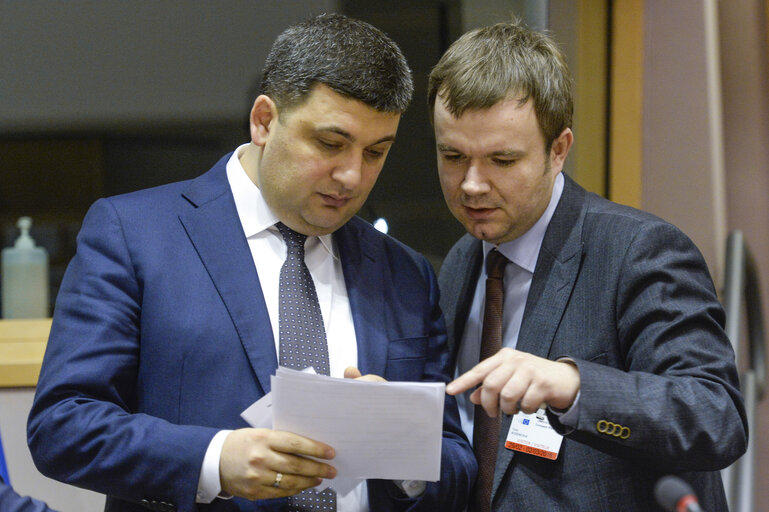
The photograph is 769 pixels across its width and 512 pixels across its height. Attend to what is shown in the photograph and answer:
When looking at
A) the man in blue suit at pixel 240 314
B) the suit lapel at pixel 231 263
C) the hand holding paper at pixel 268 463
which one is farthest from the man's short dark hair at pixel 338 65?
the hand holding paper at pixel 268 463

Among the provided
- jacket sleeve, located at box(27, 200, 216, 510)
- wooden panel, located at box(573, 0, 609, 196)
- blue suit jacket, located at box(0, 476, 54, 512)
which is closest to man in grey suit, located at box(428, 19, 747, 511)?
jacket sleeve, located at box(27, 200, 216, 510)

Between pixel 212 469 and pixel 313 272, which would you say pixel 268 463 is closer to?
pixel 212 469

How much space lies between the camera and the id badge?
1.64 meters

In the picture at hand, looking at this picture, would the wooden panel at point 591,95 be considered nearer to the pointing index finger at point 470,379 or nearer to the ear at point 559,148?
the ear at point 559,148

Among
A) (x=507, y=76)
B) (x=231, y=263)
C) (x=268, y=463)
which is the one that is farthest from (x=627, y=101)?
(x=268, y=463)

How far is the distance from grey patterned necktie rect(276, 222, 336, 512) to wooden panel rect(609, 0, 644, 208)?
144 centimetres

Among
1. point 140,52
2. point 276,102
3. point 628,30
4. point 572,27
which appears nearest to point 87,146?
point 140,52

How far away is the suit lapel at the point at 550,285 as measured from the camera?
5.50ft

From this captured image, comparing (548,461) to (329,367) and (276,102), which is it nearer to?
(329,367)

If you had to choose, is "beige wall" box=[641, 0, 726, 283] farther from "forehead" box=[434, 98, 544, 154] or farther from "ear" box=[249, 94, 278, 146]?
"ear" box=[249, 94, 278, 146]

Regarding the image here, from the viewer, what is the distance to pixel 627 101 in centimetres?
274

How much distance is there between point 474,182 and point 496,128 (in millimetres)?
117

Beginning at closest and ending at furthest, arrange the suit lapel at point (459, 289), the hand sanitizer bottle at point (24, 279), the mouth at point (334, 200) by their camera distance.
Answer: the mouth at point (334, 200) < the suit lapel at point (459, 289) < the hand sanitizer bottle at point (24, 279)

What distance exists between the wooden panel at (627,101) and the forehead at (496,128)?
3.68ft
